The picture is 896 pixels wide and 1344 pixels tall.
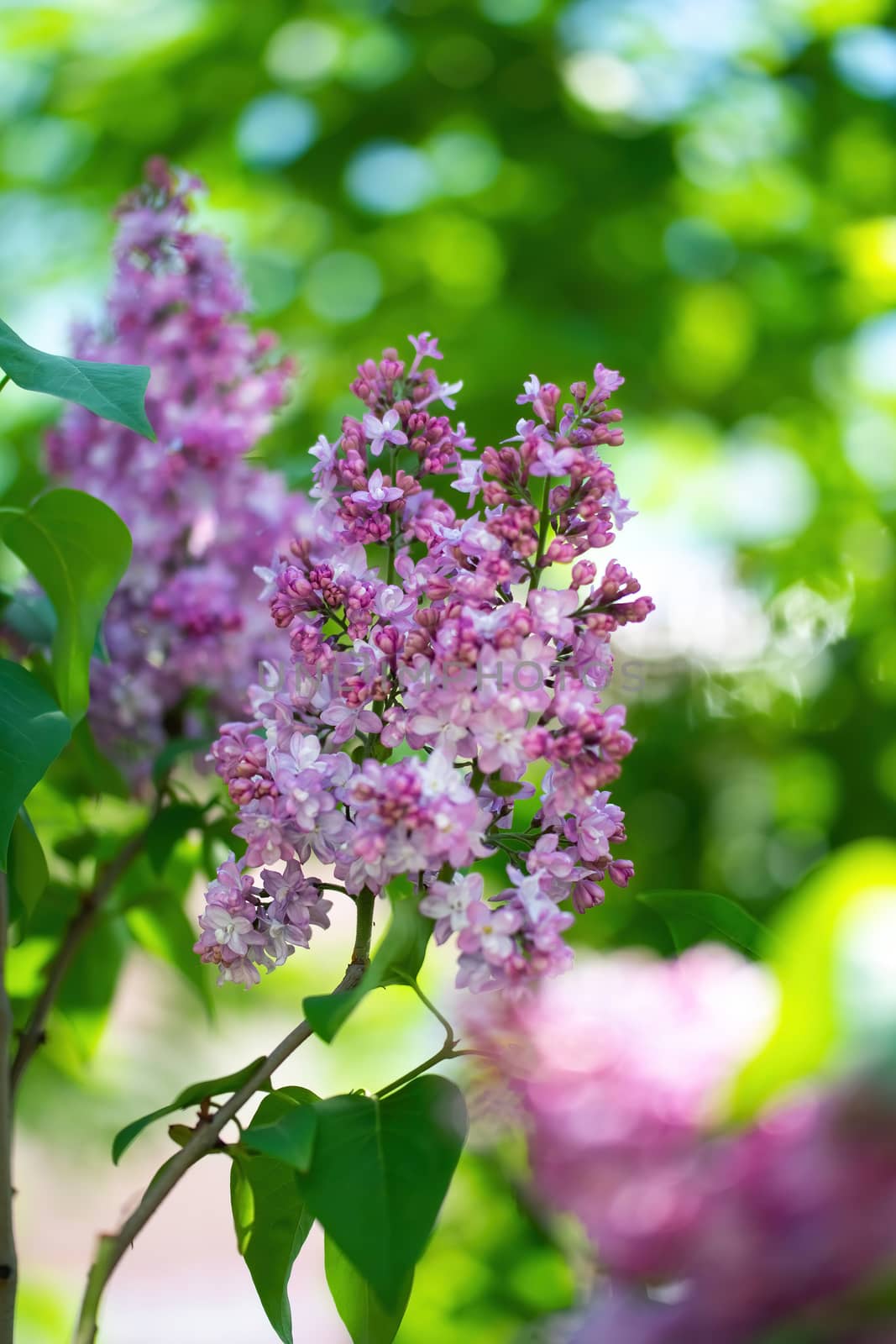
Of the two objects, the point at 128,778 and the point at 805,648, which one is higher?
the point at 805,648

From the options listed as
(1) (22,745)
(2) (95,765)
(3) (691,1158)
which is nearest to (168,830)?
(2) (95,765)

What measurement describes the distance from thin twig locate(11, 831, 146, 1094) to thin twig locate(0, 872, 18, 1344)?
0.14ft

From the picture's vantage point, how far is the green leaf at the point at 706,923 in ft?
1.21

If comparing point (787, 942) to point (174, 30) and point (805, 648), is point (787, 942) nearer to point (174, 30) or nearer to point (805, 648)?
point (805, 648)

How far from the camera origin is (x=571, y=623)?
34 centimetres

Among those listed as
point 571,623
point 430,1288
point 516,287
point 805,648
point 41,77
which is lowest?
point 430,1288

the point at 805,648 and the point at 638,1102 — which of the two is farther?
the point at 805,648

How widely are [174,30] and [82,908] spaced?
1714 mm

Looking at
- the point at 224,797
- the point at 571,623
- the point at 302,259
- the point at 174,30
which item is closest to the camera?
the point at 571,623

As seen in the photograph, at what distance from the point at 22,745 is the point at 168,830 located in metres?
0.16

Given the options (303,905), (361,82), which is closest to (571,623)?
(303,905)

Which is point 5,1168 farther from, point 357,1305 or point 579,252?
point 579,252

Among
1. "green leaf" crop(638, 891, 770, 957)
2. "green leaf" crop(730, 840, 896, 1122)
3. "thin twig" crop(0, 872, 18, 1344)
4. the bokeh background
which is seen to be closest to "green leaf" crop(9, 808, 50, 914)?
"thin twig" crop(0, 872, 18, 1344)

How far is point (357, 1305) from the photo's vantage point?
38cm
